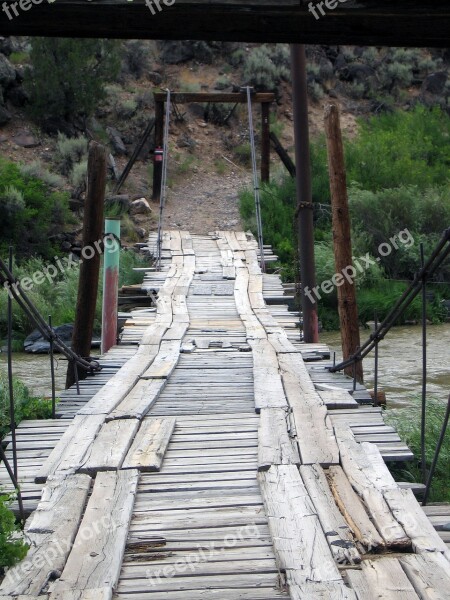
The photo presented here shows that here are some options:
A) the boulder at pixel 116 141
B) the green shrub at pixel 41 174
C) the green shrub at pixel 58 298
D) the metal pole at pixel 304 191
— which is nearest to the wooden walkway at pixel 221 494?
the metal pole at pixel 304 191

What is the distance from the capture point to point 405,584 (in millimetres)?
2777

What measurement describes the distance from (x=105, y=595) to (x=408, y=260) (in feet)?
41.5

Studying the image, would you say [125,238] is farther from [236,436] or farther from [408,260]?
[236,436]

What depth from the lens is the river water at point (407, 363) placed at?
9164mm

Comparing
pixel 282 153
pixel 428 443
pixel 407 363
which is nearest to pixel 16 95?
pixel 282 153

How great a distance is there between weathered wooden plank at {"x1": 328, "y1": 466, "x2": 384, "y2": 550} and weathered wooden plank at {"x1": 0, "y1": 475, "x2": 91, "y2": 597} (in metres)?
0.97

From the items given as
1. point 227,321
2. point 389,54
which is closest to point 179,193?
point 227,321

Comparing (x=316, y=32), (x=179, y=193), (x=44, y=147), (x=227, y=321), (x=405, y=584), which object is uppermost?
(x=44, y=147)

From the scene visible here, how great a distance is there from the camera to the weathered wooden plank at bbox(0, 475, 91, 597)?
2834 millimetres

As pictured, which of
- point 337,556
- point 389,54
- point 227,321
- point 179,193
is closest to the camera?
point 337,556

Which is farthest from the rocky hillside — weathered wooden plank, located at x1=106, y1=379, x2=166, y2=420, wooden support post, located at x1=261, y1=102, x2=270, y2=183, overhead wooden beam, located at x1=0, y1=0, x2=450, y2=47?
overhead wooden beam, located at x1=0, y1=0, x2=450, y2=47

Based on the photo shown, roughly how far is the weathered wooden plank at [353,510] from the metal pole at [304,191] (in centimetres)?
425

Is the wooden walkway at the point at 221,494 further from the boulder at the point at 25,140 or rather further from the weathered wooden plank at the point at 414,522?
the boulder at the point at 25,140

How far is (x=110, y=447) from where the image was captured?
417 centimetres
